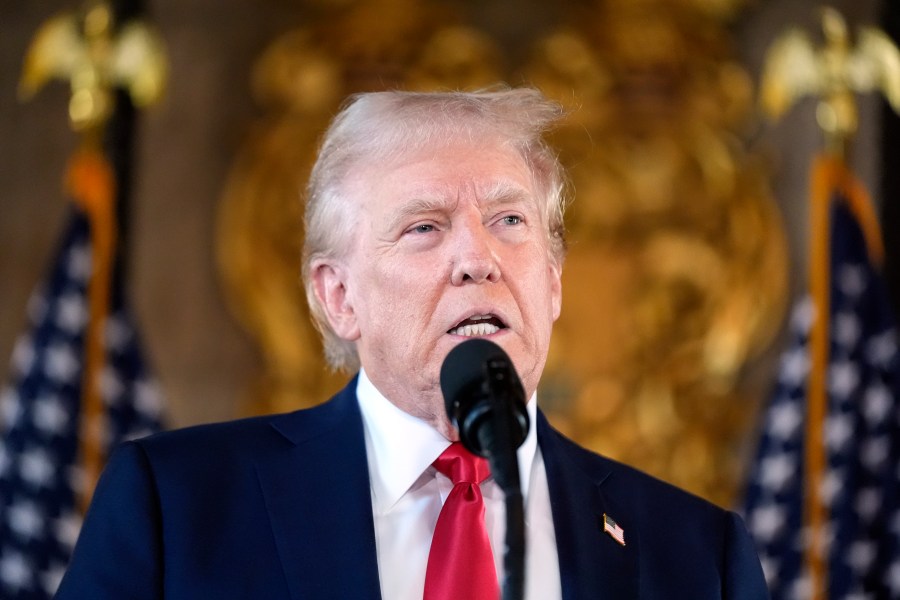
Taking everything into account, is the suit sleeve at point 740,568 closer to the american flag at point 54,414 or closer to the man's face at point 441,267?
the man's face at point 441,267

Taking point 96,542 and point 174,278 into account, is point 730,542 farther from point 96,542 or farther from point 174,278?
point 174,278

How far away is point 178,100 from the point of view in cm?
554

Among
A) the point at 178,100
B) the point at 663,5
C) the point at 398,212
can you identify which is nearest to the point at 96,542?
the point at 398,212

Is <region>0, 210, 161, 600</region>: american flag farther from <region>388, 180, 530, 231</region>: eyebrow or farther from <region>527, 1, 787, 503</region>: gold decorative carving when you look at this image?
<region>388, 180, 530, 231</region>: eyebrow

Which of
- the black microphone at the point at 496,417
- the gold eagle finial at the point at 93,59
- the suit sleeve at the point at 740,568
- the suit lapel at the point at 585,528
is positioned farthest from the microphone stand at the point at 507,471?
the gold eagle finial at the point at 93,59

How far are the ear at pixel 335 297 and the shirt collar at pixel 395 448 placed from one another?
0.51 ft

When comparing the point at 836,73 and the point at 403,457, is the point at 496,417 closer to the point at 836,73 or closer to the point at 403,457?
the point at 403,457

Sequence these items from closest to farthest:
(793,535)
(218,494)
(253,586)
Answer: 1. (253,586)
2. (218,494)
3. (793,535)

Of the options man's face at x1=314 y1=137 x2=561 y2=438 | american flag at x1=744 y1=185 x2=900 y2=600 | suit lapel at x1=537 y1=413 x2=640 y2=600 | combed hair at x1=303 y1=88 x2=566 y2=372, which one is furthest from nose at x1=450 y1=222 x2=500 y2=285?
american flag at x1=744 y1=185 x2=900 y2=600

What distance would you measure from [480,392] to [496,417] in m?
0.07

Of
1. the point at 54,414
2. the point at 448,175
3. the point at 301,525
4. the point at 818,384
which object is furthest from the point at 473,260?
the point at 818,384

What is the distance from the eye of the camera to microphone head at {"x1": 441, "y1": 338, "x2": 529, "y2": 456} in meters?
1.62

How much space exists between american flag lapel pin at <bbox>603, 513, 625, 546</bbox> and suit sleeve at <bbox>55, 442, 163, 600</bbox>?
791 millimetres

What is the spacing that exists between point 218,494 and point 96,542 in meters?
0.21
